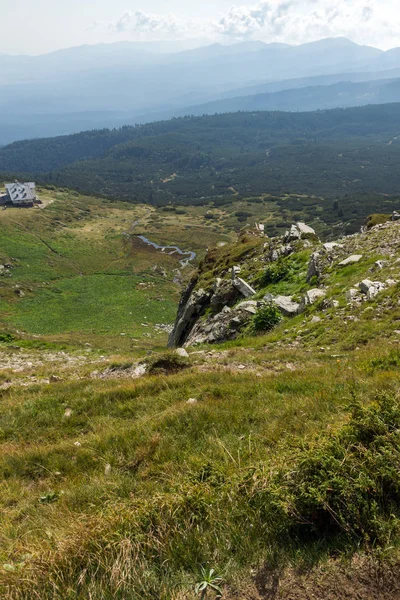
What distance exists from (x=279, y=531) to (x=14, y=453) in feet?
18.3

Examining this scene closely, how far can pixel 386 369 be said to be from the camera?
8094 mm

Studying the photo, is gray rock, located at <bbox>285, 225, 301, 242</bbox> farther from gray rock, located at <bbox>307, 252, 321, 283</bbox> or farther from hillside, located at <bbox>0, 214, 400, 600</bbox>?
hillside, located at <bbox>0, 214, 400, 600</bbox>

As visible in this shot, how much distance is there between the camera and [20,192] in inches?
5320

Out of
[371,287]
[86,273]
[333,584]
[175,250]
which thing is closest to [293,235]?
[371,287]

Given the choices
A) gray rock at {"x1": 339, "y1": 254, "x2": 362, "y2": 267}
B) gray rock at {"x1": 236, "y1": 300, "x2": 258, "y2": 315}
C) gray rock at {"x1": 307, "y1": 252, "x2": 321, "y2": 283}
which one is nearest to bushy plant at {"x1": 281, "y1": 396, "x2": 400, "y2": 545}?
gray rock at {"x1": 236, "y1": 300, "x2": 258, "y2": 315}

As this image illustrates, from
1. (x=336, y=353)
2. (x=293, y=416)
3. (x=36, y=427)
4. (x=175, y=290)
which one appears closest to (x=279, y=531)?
(x=293, y=416)

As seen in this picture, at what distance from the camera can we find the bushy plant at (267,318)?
1639 centimetres

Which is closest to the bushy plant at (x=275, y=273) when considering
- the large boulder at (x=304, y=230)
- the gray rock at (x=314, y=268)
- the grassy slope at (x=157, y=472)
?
the gray rock at (x=314, y=268)

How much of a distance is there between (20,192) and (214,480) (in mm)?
153844

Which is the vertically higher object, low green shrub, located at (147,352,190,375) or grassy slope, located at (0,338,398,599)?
grassy slope, located at (0,338,398,599)

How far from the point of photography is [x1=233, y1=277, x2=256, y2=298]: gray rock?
2223 centimetres

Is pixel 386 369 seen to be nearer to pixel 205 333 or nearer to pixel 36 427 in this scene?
pixel 36 427

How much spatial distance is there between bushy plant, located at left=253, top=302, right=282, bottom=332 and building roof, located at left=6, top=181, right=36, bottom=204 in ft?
464

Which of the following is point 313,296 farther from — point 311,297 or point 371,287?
point 371,287
